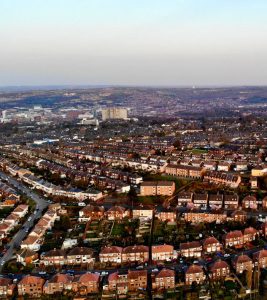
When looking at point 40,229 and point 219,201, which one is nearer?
point 40,229

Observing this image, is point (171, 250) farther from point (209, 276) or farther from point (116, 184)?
point (116, 184)

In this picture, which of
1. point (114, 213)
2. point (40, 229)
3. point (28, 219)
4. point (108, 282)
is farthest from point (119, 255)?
point (28, 219)

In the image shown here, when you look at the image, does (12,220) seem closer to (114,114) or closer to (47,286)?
(47,286)

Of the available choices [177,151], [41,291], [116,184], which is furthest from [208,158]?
[41,291]

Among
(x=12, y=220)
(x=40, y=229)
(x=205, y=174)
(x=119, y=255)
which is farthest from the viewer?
(x=205, y=174)

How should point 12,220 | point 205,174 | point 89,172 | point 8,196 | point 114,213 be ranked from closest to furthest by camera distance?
point 12,220, point 114,213, point 8,196, point 205,174, point 89,172

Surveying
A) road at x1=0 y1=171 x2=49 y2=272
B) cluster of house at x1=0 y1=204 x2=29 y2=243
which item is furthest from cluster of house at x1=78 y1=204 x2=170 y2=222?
cluster of house at x1=0 y1=204 x2=29 y2=243

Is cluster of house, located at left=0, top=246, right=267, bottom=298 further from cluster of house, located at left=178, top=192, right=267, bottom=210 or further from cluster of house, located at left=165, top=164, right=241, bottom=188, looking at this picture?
cluster of house, located at left=165, top=164, right=241, bottom=188

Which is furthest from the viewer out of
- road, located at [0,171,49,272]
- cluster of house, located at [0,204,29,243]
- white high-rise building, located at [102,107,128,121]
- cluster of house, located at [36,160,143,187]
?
white high-rise building, located at [102,107,128,121]
